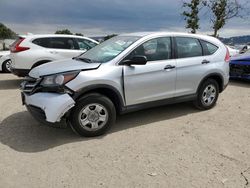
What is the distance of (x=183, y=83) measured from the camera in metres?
5.30

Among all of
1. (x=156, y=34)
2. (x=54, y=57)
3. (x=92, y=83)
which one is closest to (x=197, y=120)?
(x=156, y=34)

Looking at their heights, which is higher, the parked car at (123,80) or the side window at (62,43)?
the side window at (62,43)

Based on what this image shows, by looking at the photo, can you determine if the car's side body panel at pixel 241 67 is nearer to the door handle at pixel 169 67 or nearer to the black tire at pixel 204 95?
the black tire at pixel 204 95

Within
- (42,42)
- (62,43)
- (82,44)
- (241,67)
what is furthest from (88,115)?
(241,67)

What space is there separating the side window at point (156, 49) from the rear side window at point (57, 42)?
14.6ft

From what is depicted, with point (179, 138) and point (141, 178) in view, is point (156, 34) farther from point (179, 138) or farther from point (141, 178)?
point (141, 178)

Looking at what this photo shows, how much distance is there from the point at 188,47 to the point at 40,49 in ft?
15.5

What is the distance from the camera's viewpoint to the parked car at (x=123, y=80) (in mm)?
4043

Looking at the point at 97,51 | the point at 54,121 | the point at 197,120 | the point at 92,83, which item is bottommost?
the point at 197,120

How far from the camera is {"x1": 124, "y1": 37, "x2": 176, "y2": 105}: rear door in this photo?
15.0 ft

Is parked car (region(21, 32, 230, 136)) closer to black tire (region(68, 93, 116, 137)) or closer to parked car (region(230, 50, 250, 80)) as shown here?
black tire (region(68, 93, 116, 137))

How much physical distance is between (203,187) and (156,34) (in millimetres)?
2981

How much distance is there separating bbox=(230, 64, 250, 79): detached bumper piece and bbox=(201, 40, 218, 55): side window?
3.72 meters

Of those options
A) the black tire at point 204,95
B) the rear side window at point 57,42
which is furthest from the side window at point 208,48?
the rear side window at point 57,42
